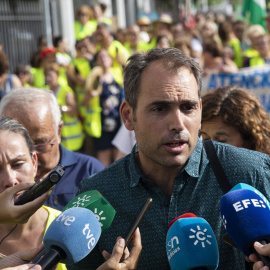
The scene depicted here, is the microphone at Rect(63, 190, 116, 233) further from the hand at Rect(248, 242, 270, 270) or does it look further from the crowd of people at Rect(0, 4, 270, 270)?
the hand at Rect(248, 242, 270, 270)

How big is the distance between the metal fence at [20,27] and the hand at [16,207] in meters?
14.4

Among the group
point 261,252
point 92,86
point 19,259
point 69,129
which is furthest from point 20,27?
point 261,252

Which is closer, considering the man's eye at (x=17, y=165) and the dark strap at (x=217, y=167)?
the dark strap at (x=217, y=167)

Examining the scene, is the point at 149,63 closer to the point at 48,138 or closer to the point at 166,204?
the point at 166,204

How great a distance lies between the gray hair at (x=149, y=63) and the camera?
3.04 meters

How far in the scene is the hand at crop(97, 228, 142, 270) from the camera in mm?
2537

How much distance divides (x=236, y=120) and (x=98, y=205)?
1.59m

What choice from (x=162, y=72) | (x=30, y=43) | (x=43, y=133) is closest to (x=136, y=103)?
(x=162, y=72)

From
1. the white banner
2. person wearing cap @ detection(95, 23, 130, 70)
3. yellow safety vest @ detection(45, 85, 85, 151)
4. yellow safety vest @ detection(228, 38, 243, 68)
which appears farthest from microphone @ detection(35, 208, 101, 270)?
yellow safety vest @ detection(228, 38, 243, 68)

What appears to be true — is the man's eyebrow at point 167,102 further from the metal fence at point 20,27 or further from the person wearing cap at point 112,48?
the metal fence at point 20,27

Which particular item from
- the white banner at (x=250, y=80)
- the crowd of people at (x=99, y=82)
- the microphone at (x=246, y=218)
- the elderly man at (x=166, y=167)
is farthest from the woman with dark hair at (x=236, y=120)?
the crowd of people at (x=99, y=82)

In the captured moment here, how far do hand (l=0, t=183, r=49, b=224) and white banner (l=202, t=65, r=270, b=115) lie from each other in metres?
5.91

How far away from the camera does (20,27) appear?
1684 cm

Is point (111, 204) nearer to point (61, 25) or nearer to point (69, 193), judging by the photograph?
point (69, 193)
